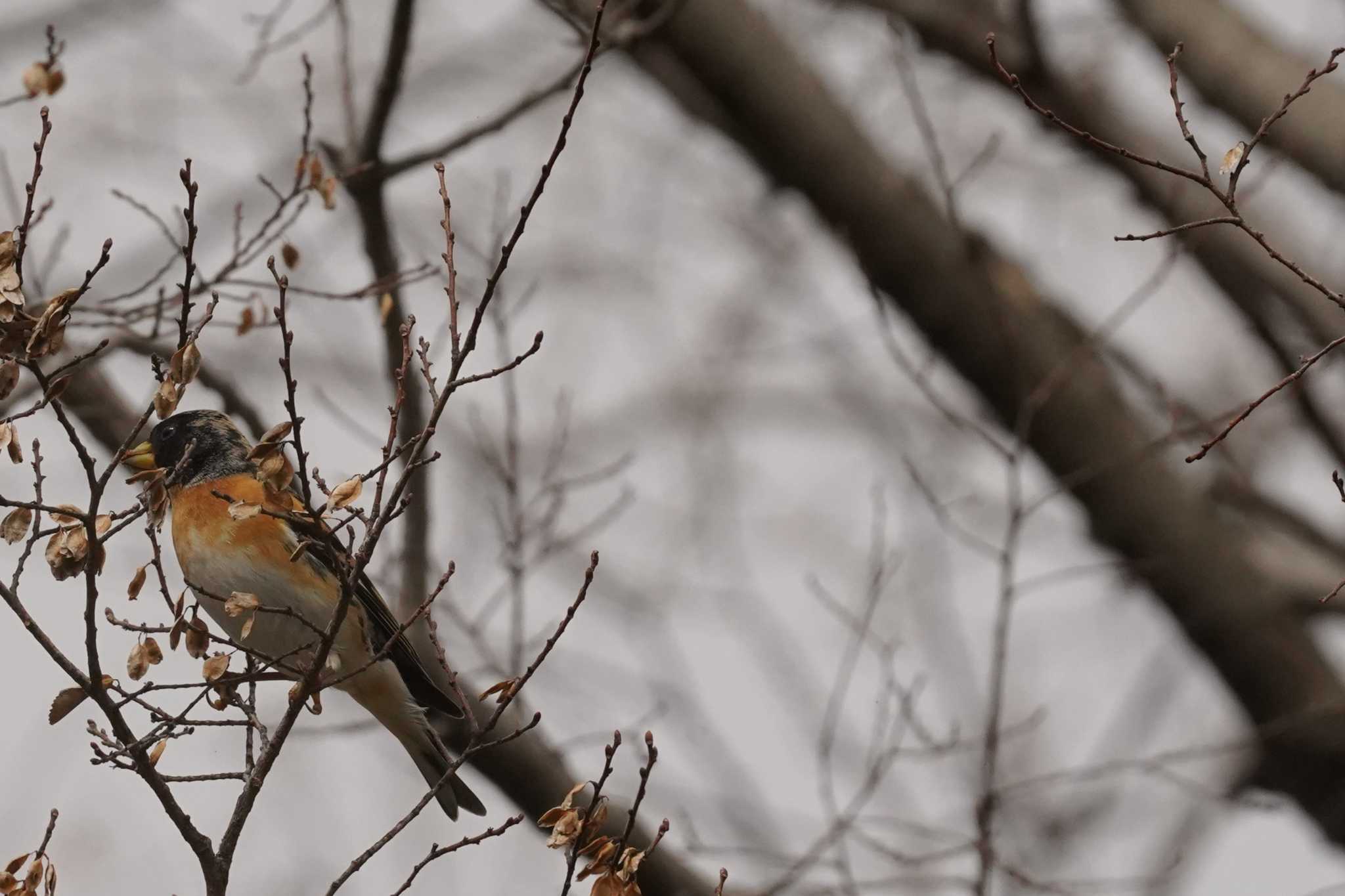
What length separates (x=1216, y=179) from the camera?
7719 millimetres

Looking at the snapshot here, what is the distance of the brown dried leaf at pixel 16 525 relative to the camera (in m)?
3.27

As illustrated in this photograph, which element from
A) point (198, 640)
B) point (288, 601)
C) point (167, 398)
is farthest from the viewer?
point (288, 601)

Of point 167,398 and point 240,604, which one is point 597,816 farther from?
point 167,398

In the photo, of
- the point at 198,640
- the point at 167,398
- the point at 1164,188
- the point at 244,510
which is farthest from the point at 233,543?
the point at 1164,188

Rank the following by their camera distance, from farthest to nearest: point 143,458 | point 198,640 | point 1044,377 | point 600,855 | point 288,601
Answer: point 1044,377
point 143,458
point 288,601
point 198,640
point 600,855

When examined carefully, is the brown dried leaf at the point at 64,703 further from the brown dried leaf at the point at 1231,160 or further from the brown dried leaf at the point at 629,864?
the brown dried leaf at the point at 1231,160

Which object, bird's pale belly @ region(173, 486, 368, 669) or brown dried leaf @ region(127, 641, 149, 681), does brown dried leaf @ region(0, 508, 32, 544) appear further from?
Answer: bird's pale belly @ region(173, 486, 368, 669)

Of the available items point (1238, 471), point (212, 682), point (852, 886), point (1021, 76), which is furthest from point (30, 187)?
point (1238, 471)

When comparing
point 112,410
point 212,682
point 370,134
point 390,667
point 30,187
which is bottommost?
point 212,682

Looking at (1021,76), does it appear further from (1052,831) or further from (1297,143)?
(1052,831)

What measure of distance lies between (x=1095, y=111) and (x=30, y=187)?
6.01m

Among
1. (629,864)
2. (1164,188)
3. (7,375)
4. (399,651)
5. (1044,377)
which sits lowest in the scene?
(629,864)

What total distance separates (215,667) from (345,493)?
2.10ft

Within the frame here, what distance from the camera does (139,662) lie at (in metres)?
3.49
